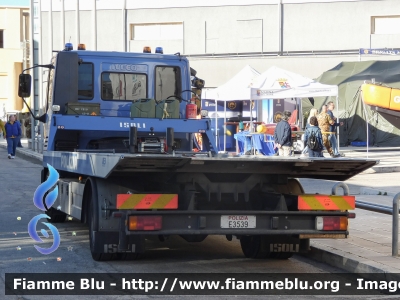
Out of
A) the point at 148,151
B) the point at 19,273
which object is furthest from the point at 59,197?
the point at 19,273

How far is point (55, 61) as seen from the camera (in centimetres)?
1270

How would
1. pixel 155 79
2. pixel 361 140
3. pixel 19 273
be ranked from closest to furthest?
pixel 19 273
pixel 155 79
pixel 361 140

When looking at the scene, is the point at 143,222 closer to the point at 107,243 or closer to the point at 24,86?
the point at 107,243

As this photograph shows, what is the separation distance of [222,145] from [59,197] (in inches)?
794

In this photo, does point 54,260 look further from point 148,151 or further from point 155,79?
point 155,79

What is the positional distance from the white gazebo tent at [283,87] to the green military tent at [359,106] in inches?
436

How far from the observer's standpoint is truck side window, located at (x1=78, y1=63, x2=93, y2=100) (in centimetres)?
1255

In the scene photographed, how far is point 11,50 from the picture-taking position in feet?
298

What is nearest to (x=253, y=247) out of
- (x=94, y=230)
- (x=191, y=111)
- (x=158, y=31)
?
(x=94, y=230)

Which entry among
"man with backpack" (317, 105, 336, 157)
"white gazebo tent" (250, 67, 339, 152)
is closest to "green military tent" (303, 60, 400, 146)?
"white gazebo tent" (250, 67, 339, 152)

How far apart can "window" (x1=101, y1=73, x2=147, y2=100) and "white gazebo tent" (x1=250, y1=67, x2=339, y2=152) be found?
41.9ft

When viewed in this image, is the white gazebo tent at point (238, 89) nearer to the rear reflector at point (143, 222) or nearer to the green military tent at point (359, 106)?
the green military tent at point (359, 106)

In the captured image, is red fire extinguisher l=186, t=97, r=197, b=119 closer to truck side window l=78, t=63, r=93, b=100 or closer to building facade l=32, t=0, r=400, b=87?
truck side window l=78, t=63, r=93, b=100

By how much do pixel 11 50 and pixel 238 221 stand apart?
85.6 m
